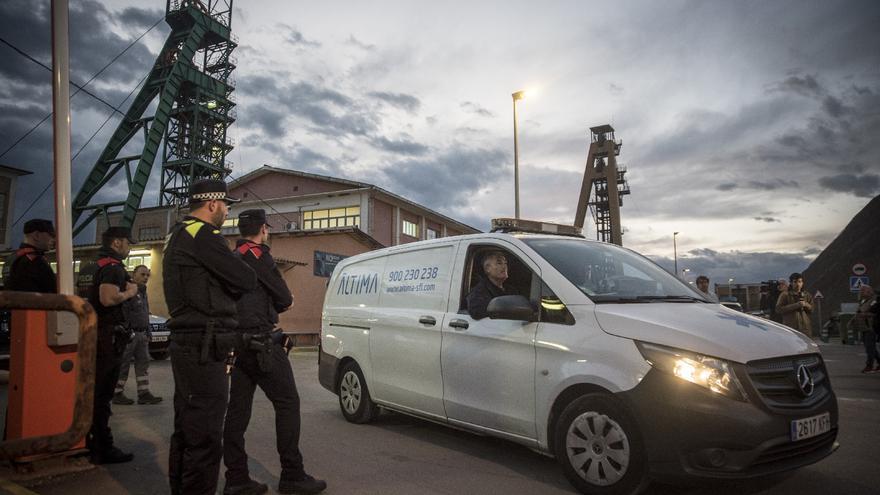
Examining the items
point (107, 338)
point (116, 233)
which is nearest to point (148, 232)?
point (116, 233)

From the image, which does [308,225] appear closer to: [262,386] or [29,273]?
[29,273]

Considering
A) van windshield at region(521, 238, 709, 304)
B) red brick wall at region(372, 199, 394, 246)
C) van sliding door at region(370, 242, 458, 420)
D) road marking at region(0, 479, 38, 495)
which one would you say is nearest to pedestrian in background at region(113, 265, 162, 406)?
road marking at region(0, 479, 38, 495)

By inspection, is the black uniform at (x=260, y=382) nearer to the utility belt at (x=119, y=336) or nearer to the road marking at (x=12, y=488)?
the road marking at (x=12, y=488)

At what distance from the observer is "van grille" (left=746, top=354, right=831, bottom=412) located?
315 cm

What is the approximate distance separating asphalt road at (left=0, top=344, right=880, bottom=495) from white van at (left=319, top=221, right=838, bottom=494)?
11.6 inches

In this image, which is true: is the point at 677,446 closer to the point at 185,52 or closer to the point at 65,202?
the point at 65,202

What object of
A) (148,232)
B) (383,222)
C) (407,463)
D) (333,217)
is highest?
(333,217)

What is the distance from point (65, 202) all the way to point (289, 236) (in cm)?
1919

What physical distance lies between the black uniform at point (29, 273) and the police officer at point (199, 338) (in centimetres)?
234

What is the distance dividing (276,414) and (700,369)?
274 cm

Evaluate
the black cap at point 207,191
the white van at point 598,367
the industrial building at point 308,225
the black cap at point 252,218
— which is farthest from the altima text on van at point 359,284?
the industrial building at point 308,225

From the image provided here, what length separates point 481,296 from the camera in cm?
445

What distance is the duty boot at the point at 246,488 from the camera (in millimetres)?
3529

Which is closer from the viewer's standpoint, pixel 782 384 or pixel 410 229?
→ pixel 782 384
